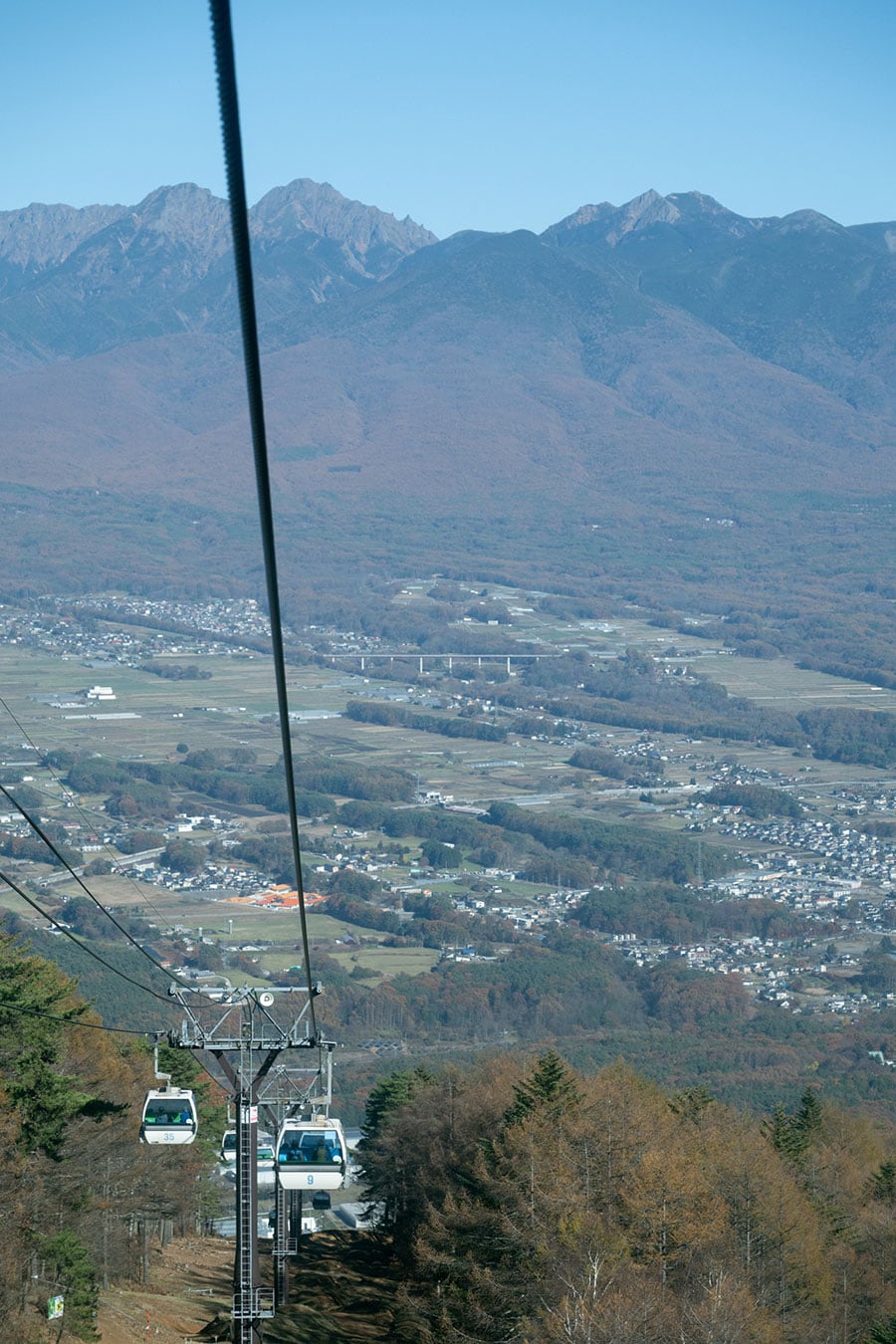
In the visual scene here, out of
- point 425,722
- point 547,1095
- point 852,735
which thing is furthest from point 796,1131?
point 852,735

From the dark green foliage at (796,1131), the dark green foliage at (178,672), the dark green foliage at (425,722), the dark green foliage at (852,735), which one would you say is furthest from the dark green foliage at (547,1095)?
the dark green foliage at (178,672)

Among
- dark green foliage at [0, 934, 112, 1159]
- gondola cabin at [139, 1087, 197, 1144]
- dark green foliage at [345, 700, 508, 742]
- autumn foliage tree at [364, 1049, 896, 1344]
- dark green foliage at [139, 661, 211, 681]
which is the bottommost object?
dark green foliage at [345, 700, 508, 742]

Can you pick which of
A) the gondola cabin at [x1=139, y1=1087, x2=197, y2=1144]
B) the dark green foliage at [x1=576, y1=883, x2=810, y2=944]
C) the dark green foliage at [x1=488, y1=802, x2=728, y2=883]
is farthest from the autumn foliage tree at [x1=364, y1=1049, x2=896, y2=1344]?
the dark green foliage at [x1=488, y1=802, x2=728, y2=883]

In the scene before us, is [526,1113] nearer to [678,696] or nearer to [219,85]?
[219,85]

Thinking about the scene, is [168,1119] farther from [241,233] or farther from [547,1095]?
[241,233]

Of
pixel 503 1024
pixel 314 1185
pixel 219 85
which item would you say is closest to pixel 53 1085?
pixel 314 1185

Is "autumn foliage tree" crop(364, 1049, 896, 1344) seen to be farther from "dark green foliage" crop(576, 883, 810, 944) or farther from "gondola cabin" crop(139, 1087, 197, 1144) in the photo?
"dark green foliage" crop(576, 883, 810, 944)
